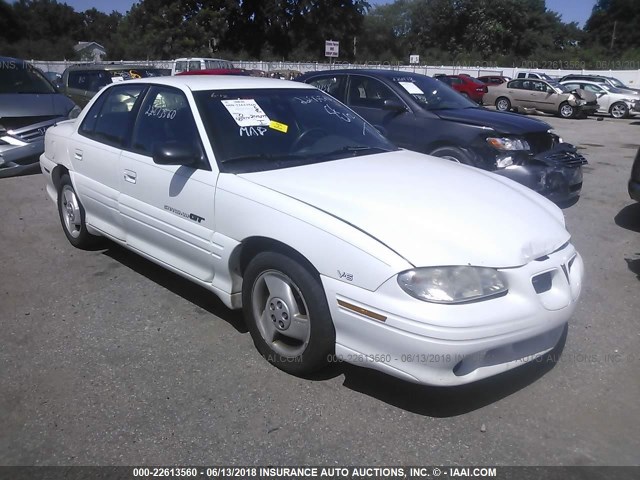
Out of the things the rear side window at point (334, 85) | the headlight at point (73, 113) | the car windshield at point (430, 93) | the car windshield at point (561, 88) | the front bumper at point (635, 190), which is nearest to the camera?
the front bumper at point (635, 190)

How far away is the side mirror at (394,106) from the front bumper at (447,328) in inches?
175

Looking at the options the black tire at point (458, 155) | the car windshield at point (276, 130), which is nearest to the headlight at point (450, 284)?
the car windshield at point (276, 130)

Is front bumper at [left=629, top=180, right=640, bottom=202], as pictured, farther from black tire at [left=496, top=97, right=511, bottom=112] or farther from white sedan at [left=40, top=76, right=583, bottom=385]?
black tire at [left=496, top=97, right=511, bottom=112]

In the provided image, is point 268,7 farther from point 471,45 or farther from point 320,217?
point 320,217

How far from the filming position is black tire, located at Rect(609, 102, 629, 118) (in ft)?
73.0

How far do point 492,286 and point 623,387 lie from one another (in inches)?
45.6

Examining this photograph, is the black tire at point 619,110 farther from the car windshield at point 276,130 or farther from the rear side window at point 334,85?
the car windshield at point 276,130

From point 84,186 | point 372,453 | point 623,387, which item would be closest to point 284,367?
point 372,453

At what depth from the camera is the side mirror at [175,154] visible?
350 centimetres

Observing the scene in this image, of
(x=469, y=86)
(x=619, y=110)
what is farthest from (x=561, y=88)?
(x=469, y=86)

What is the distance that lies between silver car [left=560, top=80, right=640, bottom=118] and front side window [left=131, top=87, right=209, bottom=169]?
22.3 meters

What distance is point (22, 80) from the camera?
969 cm

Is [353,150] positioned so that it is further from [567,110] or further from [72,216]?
[567,110]

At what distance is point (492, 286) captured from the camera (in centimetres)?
273
